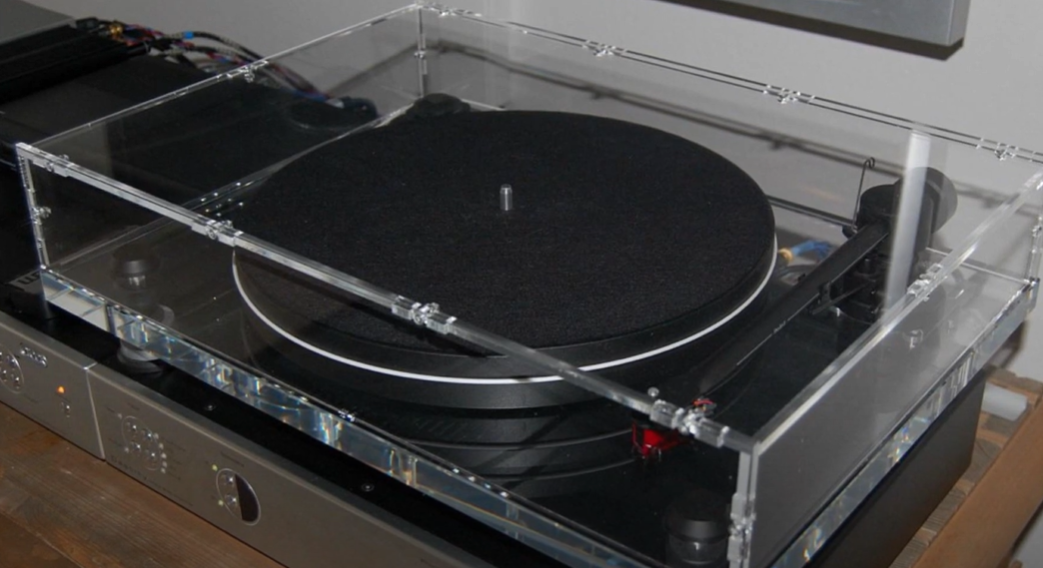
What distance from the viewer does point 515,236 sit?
810 mm

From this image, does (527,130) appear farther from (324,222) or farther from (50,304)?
(50,304)

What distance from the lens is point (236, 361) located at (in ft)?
2.71

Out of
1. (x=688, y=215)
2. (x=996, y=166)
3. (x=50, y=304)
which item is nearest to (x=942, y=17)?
(x=996, y=166)

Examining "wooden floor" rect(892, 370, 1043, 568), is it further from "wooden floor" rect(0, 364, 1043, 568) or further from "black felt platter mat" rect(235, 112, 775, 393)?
"black felt platter mat" rect(235, 112, 775, 393)

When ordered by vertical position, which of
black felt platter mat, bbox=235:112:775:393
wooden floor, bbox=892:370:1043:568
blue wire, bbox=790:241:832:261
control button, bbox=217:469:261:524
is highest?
black felt platter mat, bbox=235:112:775:393

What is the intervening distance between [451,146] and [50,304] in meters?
0.33

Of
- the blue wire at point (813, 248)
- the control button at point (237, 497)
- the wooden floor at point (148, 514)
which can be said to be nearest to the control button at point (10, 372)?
the wooden floor at point (148, 514)

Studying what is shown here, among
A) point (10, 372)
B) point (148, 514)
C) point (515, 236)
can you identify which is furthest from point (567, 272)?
point (10, 372)

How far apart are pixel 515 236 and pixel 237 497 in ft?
0.83

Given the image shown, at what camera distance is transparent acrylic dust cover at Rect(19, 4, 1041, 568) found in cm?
67

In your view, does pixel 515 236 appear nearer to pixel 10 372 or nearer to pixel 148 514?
pixel 148 514

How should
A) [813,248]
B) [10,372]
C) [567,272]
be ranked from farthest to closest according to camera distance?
1. [10,372]
2. [813,248]
3. [567,272]

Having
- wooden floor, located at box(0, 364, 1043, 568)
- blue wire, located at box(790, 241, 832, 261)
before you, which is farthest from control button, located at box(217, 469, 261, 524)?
blue wire, located at box(790, 241, 832, 261)

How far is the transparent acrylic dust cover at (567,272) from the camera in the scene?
665mm
